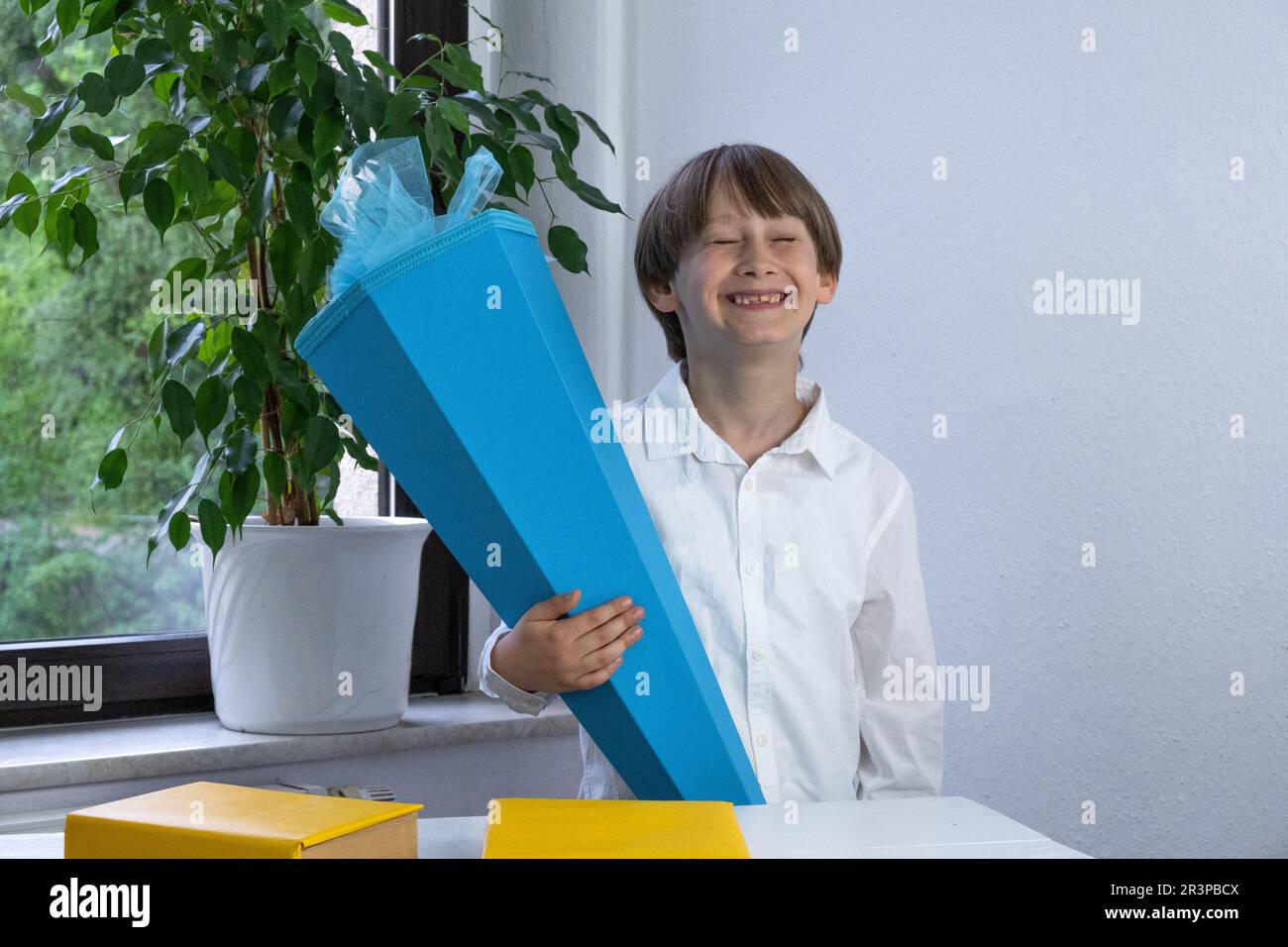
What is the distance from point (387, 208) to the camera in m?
0.85

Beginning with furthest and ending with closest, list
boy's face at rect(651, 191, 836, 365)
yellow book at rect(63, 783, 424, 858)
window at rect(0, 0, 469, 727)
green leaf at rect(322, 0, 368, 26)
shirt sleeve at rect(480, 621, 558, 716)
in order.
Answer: window at rect(0, 0, 469, 727) → green leaf at rect(322, 0, 368, 26) → boy's face at rect(651, 191, 836, 365) → shirt sleeve at rect(480, 621, 558, 716) → yellow book at rect(63, 783, 424, 858)

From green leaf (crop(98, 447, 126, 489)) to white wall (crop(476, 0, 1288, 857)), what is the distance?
0.91 m

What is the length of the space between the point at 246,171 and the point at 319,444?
333 mm

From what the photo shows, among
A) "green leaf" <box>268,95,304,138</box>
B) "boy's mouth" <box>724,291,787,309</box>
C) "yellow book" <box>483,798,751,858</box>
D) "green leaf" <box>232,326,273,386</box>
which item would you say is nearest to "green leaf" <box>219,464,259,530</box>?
"green leaf" <box>232,326,273,386</box>

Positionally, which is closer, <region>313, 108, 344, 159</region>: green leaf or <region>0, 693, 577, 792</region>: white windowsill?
<region>313, 108, 344, 159</region>: green leaf

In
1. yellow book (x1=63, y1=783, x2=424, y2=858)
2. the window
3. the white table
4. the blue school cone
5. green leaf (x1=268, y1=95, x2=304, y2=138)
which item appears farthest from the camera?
the window

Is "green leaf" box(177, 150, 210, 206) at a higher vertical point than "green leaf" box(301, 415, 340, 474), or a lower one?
higher

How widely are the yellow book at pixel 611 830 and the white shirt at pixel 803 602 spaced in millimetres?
528

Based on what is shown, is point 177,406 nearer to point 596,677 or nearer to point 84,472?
point 84,472

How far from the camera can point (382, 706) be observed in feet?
5.70

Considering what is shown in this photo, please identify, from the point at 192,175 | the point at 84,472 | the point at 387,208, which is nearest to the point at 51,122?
the point at 192,175

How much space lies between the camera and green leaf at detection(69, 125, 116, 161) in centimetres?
135

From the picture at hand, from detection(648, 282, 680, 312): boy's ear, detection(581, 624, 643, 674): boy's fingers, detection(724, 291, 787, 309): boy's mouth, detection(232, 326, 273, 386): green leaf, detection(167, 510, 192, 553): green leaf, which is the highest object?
detection(648, 282, 680, 312): boy's ear

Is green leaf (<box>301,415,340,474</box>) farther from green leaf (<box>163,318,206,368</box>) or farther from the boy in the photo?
the boy
